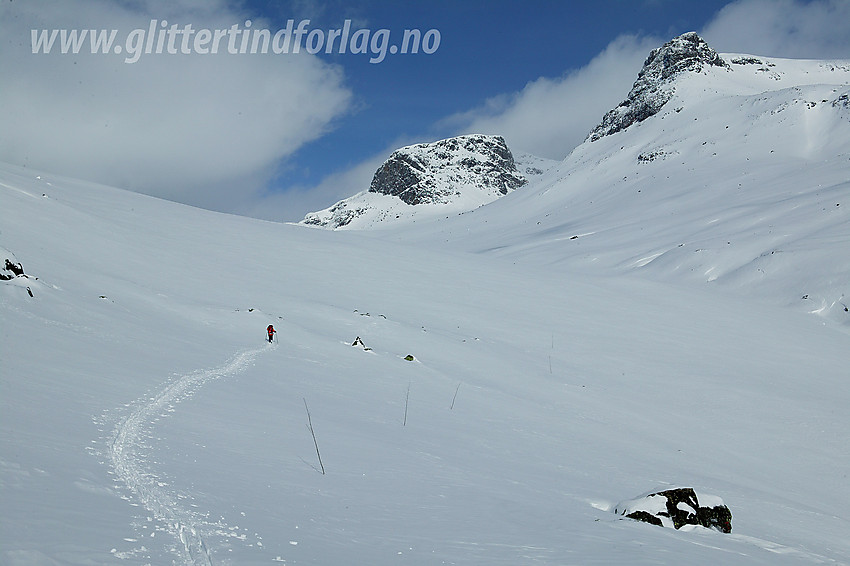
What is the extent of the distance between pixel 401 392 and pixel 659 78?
122m

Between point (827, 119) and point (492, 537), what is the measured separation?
7847 centimetres

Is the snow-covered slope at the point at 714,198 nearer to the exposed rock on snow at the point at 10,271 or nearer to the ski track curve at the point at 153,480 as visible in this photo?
the ski track curve at the point at 153,480

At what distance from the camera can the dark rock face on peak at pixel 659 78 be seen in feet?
339

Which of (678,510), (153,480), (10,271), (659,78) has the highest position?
(659,78)

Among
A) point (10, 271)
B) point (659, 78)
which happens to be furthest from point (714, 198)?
point (659, 78)

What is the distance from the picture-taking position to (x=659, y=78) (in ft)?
367

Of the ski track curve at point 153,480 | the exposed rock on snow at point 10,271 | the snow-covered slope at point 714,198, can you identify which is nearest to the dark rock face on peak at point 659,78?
the snow-covered slope at point 714,198

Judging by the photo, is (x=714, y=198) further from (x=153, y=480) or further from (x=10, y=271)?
(x=153, y=480)

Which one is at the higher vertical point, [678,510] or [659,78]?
[659,78]

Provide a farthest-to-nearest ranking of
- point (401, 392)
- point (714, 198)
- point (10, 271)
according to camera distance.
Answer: point (714, 198), point (401, 392), point (10, 271)

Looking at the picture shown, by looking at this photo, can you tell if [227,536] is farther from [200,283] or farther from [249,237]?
[249,237]

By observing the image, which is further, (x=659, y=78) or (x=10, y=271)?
(x=659, y=78)

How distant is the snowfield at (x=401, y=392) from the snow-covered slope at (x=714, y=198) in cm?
40

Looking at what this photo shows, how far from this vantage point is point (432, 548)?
185 inches
